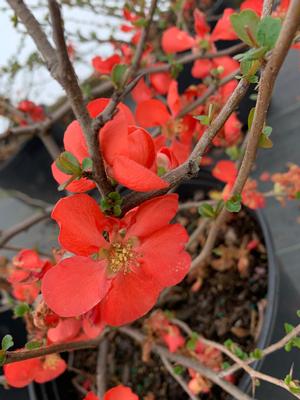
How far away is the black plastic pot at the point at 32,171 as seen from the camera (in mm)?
1293

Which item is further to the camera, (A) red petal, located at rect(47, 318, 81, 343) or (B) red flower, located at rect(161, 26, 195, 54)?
(B) red flower, located at rect(161, 26, 195, 54)

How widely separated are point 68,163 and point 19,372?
372mm

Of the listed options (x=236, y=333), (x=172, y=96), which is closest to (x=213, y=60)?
(x=172, y=96)

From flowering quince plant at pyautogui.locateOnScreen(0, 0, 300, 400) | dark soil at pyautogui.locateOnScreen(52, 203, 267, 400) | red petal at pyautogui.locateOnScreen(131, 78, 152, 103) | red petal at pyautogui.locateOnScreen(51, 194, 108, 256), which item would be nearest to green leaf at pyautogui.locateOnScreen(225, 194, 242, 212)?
flowering quince plant at pyautogui.locateOnScreen(0, 0, 300, 400)

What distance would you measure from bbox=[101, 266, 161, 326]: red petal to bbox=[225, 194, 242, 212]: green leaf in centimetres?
9

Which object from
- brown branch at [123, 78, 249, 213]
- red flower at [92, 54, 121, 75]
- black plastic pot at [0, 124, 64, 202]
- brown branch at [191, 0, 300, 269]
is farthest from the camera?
black plastic pot at [0, 124, 64, 202]

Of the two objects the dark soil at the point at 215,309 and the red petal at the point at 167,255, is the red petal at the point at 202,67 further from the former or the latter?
the red petal at the point at 167,255

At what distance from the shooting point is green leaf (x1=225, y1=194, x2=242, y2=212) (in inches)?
16.1

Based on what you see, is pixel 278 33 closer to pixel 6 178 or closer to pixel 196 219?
pixel 196 219

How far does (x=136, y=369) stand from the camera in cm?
91

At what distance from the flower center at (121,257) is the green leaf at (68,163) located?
0.11 meters

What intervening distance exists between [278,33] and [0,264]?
0.91 m

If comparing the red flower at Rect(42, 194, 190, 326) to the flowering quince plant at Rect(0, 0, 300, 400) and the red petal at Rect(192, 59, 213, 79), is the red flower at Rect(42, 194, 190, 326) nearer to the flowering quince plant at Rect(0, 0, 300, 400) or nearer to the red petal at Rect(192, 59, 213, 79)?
the flowering quince plant at Rect(0, 0, 300, 400)

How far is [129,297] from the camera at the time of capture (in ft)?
1.37
